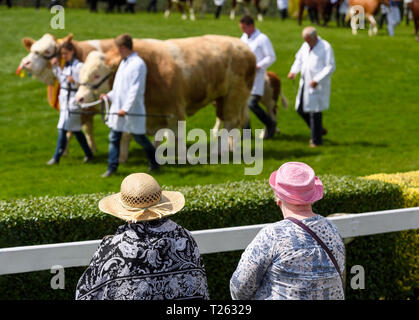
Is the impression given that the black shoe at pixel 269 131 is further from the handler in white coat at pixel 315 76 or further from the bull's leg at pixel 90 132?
the bull's leg at pixel 90 132

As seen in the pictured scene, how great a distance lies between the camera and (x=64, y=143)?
36.8ft

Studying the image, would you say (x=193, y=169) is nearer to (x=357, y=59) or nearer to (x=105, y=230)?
(x=105, y=230)

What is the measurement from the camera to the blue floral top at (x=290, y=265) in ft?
12.9

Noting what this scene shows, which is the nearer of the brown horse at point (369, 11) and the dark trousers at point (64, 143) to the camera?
the dark trousers at point (64, 143)

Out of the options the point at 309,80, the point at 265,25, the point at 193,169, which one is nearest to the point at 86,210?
the point at 193,169

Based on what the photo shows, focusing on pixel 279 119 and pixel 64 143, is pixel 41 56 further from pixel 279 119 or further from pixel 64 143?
pixel 279 119

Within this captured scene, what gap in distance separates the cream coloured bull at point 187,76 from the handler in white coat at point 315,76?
37.5 inches

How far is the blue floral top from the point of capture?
3941 mm

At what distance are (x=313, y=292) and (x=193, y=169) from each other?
23.2ft

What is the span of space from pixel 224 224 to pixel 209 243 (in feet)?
2.70

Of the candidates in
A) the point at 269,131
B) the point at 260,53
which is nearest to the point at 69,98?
the point at 260,53

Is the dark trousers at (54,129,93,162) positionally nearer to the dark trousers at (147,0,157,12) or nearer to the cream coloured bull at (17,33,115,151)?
the cream coloured bull at (17,33,115,151)

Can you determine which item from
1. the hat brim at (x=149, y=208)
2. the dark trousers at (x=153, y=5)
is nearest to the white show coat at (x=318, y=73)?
the hat brim at (x=149, y=208)

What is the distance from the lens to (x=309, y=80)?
12188mm
